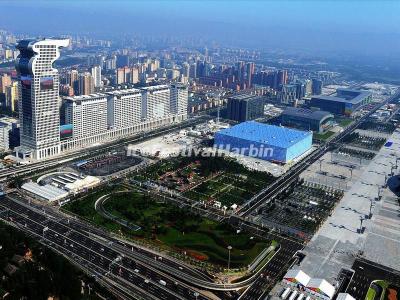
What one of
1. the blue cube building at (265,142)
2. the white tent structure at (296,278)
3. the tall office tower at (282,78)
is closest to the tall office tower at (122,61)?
the tall office tower at (282,78)

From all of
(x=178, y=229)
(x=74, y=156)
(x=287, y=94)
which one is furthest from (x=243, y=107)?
(x=178, y=229)

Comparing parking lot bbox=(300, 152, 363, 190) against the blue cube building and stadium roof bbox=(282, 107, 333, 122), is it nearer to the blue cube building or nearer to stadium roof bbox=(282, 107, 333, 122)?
the blue cube building

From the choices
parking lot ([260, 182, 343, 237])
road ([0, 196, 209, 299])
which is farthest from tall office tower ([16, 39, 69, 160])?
parking lot ([260, 182, 343, 237])

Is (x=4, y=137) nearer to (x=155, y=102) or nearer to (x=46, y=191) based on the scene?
(x=46, y=191)

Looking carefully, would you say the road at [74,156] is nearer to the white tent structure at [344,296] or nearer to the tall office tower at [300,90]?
the white tent structure at [344,296]

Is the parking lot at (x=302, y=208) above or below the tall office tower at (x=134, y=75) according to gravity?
below

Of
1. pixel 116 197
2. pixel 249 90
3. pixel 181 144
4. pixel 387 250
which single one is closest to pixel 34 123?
pixel 116 197

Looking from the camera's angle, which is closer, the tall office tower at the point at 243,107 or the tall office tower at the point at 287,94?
the tall office tower at the point at 243,107
